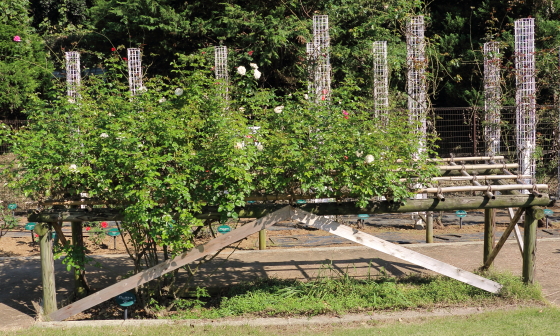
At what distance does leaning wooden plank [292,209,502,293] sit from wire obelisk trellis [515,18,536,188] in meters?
4.89

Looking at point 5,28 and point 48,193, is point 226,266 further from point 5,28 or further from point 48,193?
point 5,28

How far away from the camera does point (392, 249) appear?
20.9 ft

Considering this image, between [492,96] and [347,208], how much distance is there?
614 centimetres

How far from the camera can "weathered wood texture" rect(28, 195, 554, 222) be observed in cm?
620

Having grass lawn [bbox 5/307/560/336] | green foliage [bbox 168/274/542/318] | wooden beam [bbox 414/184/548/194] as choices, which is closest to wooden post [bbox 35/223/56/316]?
grass lawn [bbox 5/307/560/336]

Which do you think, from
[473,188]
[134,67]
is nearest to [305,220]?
[473,188]

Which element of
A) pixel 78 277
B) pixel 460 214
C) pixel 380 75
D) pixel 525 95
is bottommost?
pixel 78 277

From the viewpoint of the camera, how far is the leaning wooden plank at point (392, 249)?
20.5 feet

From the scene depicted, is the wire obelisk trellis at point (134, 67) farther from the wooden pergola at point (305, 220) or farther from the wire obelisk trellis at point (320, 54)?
the wooden pergola at point (305, 220)

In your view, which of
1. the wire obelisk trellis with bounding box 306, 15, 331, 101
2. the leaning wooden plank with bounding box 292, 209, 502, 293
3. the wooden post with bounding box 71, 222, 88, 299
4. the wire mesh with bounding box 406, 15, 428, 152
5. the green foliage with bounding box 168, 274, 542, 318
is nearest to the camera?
the leaning wooden plank with bounding box 292, 209, 502, 293

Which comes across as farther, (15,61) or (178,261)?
(15,61)

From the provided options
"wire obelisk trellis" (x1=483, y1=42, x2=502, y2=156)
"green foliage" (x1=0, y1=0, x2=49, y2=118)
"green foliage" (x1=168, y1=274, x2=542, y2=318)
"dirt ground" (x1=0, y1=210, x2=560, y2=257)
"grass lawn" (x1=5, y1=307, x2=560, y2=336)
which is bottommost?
"grass lawn" (x1=5, y1=307, x2=560, y2=336)

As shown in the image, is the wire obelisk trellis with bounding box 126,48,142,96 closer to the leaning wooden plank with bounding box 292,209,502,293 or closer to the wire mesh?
the wire mesh

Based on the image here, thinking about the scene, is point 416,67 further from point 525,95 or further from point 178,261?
point 178,261
